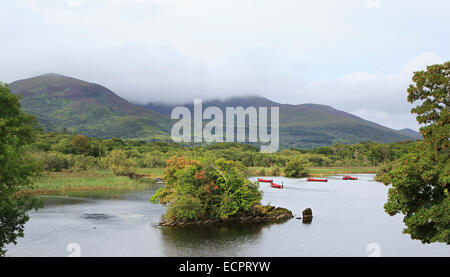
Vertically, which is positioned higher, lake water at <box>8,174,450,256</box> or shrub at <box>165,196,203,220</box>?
shrub at <box>165,196,203,220</box>

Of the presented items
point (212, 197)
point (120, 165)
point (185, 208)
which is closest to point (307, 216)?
point (212, 197)

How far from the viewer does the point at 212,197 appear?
47438 millimetres

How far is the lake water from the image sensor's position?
115 feet

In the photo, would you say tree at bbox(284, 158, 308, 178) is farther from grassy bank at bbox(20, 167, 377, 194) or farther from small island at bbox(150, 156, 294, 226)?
small island at bbox(150, 156, 294, 226)

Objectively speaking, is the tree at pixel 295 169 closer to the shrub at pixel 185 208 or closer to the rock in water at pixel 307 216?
the rock in water at pixel 307 216

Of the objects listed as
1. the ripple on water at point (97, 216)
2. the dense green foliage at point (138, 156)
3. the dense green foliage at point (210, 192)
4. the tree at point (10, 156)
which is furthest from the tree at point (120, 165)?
the tree at point (10, 156)

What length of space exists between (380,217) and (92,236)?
36818 mm

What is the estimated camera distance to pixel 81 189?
252 ft

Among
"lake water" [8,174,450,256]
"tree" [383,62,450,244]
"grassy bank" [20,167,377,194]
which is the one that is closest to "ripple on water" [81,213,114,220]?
"lake water" [8,174,450,256]

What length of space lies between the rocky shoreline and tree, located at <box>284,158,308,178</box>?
242ft

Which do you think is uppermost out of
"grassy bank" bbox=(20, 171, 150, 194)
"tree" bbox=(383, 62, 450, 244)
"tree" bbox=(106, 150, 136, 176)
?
"tree" bbox=(383, 62, 450, 244)

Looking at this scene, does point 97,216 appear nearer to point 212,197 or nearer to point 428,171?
point 212,197

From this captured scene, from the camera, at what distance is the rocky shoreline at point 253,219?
4603 centimetres
